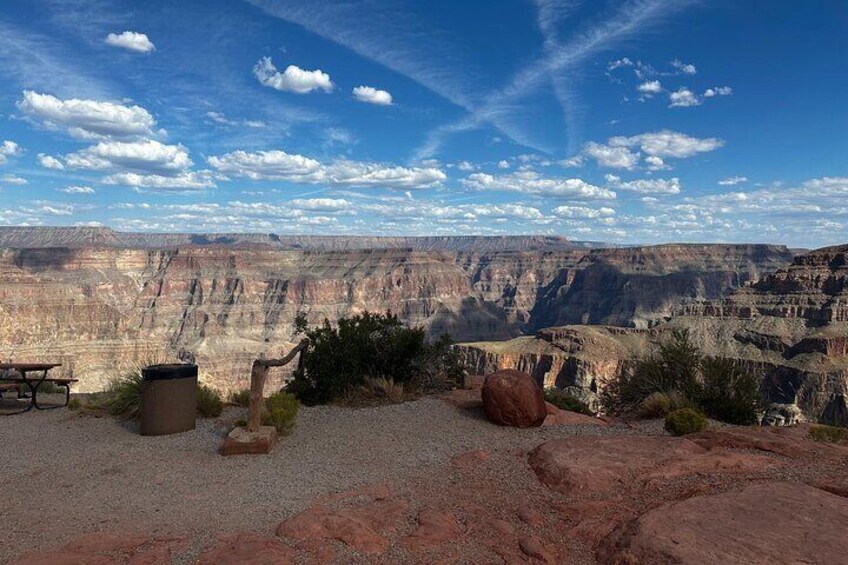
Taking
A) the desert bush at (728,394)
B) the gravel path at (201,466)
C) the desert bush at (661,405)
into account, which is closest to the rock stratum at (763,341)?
the desert bush at (728,394)

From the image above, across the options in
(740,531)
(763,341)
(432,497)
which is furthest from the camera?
(763,341)

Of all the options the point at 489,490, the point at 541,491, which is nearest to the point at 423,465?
the point at 489,490

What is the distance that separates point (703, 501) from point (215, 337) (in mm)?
138031

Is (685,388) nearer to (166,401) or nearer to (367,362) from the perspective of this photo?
(367,362)

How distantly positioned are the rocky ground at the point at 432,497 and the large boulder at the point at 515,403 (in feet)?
0.99

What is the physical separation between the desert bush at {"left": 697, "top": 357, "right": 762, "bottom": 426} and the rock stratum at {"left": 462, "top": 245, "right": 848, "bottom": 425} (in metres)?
61.8

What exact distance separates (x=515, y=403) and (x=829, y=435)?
5.81 m

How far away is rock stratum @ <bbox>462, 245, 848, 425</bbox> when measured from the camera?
73.2 meters

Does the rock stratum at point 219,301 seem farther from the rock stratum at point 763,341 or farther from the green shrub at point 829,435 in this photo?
the green shrub at point 829,435

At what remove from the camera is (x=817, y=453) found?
8.38 m

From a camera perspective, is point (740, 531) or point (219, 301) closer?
point (740, 531)

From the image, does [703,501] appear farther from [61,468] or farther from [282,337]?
[282,337]

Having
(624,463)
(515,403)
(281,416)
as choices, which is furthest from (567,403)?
(281,416)

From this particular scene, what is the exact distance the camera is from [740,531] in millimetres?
5543
